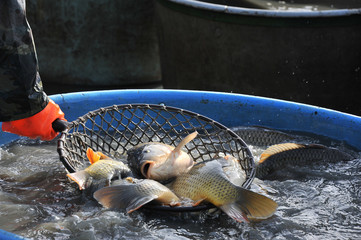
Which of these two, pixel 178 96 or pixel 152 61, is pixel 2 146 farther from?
pixel 152 61

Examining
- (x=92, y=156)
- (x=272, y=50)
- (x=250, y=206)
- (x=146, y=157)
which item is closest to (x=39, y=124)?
(x=92, y=156)

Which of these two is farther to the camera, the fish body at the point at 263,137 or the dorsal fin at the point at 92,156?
the fish body at the point at 263,137

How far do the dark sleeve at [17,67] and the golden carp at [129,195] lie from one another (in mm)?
655

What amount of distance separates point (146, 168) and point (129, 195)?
1.08ft

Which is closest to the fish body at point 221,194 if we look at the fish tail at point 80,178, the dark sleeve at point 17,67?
the fish tail at point 80,178

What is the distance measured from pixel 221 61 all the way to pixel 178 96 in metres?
1.27

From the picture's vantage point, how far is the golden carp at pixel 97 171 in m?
2.67

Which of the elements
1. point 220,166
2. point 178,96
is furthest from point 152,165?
point 178,96

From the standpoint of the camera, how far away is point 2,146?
139 inches

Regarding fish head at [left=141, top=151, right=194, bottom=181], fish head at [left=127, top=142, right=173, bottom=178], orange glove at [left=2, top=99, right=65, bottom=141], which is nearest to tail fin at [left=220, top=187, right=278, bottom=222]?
fish head at [left=141, top=151, right=194, bottom=181]

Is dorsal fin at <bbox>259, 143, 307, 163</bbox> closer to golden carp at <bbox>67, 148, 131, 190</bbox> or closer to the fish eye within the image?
the fish eye

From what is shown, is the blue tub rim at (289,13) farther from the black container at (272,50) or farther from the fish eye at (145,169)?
the fish eye at (145,169)

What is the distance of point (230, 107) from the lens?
3.78 m

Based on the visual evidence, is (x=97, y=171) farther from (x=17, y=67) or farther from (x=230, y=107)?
(x=230, y=107)
